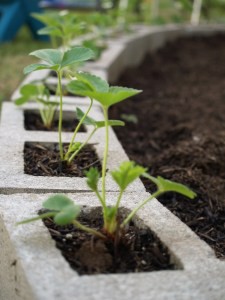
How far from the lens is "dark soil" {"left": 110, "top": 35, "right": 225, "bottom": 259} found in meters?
1.84

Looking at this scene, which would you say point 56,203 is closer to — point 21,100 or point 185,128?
point 21,100

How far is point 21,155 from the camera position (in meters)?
1.77

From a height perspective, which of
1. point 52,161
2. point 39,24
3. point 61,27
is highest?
point 61,27

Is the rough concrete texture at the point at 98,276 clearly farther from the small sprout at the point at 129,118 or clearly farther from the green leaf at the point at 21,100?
the small sprout at the point at 129,118

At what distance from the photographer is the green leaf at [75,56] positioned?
1524 mm

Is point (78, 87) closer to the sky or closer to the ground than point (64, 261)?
closer to the sky

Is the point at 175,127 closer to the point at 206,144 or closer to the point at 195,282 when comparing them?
the point at 206,144

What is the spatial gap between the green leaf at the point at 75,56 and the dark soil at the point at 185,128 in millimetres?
571

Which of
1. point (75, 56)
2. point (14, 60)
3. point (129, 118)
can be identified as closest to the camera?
point (75, 56)

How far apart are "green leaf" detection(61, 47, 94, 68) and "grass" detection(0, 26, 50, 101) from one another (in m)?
1.72

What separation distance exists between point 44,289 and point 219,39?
5.39 m

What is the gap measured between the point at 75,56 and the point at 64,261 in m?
0.62

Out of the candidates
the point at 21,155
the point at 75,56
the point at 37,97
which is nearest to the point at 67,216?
the point at 75,56

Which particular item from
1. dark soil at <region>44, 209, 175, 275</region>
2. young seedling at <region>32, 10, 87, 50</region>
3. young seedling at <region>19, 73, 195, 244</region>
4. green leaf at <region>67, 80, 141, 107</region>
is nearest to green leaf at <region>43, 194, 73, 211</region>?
young seedling at <region>19, 73, 195, 244</region>
